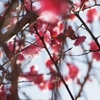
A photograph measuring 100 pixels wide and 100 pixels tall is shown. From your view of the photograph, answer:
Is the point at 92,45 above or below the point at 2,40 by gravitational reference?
below

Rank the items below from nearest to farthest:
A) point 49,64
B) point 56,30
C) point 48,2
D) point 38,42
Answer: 1. point 48,2
2. point 38,42
3. point 56,30
4. point 49,64

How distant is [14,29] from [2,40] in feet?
0.40

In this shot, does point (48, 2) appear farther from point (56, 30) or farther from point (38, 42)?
point (56, 30)

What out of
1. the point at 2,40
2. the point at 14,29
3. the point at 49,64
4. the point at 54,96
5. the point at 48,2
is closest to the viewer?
the point at 48,2

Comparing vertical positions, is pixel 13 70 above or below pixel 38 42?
below

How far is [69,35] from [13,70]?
72 centimetres

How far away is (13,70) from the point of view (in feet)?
6.80

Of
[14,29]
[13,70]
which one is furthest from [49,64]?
[14,29]

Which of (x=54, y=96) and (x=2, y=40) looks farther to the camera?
(x=54, y=96)

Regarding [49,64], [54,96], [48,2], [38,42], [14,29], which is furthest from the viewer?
[49,64]

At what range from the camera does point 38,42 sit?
4.91ft

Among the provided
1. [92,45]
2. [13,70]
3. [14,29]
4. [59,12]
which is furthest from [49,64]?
[59,12]

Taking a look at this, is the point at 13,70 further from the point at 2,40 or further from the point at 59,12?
the point at 59,12

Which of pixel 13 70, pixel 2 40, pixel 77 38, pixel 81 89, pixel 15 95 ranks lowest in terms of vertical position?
pixel 81 89
